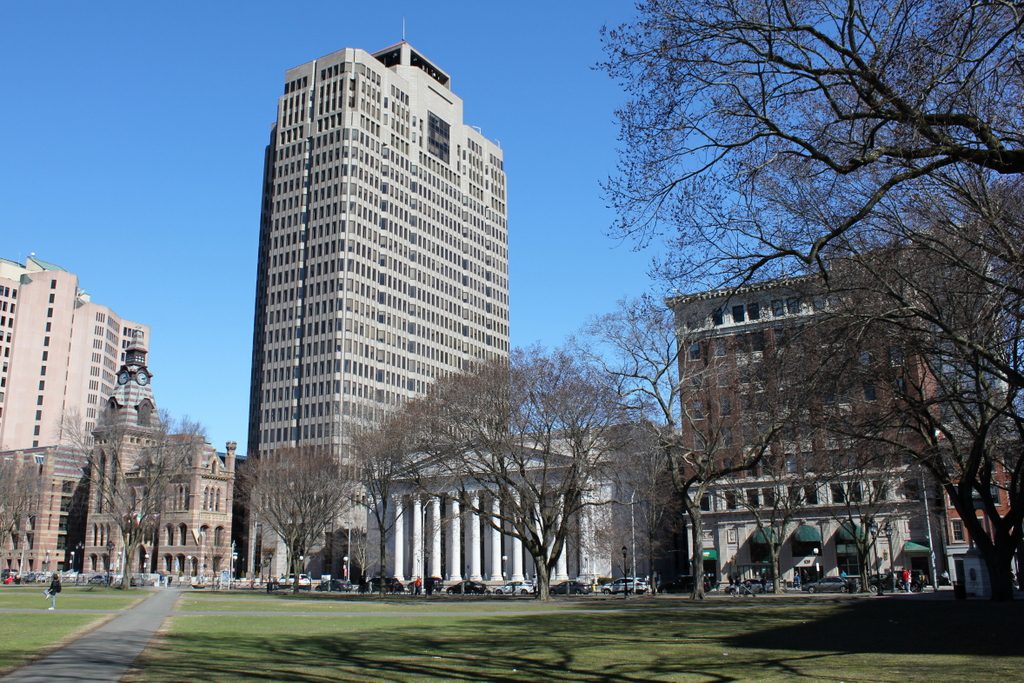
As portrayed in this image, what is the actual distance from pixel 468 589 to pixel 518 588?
565 centimetres

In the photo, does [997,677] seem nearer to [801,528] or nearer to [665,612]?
[665,612]

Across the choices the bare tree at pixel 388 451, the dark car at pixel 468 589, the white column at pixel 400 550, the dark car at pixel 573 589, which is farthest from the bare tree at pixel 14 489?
the dark car at pixel 573 589

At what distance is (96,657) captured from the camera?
2131 centimetres

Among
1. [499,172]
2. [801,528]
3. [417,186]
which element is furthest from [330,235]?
[801,528]

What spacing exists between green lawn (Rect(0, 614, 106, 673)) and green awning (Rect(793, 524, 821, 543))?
65090mm

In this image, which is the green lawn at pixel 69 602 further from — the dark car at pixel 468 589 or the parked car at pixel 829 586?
the parked car at pixel 829 586

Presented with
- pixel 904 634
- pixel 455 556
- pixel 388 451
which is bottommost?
pixel 904 634

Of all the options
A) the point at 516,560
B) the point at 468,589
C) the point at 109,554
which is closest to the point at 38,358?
the point at 109,554

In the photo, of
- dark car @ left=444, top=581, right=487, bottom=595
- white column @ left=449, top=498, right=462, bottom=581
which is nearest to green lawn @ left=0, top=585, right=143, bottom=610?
dark car @ left=444, top=581, right=487, bottom=595

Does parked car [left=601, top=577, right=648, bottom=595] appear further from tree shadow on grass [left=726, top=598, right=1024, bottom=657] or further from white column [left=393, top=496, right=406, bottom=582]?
tree shadow on grass [left=726, top=598, right=1024, bottom=657]

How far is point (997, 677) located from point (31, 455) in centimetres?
16085

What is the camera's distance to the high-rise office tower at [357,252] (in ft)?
502

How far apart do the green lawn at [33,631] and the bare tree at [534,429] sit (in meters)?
25.4

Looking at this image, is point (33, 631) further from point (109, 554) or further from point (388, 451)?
point (109, 554)
